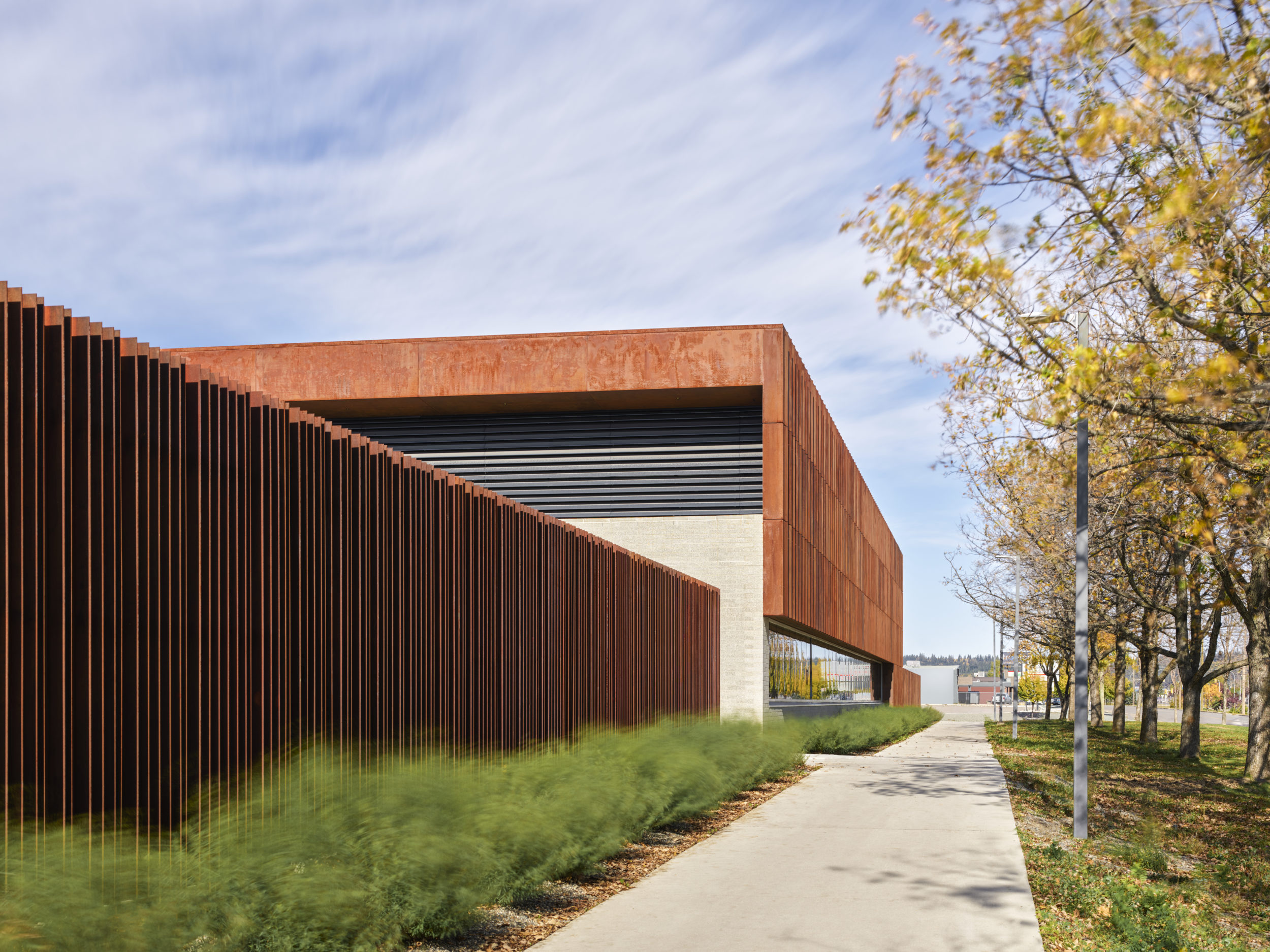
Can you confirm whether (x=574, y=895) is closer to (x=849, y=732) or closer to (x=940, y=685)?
(x=849, y=732)

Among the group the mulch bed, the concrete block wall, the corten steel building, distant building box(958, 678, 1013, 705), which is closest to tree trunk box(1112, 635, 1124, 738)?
the corten steel building

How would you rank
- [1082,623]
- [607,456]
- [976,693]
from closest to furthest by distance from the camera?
[1082,623]
[607,456]
[976,693]

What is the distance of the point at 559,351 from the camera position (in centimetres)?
2411

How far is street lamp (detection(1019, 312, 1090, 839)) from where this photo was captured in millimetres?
11906

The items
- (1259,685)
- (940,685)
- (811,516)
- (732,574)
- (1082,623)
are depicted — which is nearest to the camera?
(1082,623)

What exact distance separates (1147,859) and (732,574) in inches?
560

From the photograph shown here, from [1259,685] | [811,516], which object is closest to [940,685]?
[811,516]

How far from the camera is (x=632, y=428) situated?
2545 cm

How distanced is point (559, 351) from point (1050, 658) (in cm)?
4347

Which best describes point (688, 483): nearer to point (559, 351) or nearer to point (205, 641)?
point (559, 351)

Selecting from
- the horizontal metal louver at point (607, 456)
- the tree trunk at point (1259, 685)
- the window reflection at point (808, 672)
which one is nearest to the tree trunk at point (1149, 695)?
the window reflection at point (808, 672)

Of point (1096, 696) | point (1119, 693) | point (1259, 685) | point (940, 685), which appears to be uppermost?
point (1259, 685)

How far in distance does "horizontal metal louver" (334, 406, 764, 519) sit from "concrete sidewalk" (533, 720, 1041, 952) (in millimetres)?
A: 10576

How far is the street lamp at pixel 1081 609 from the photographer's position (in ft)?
39.1
